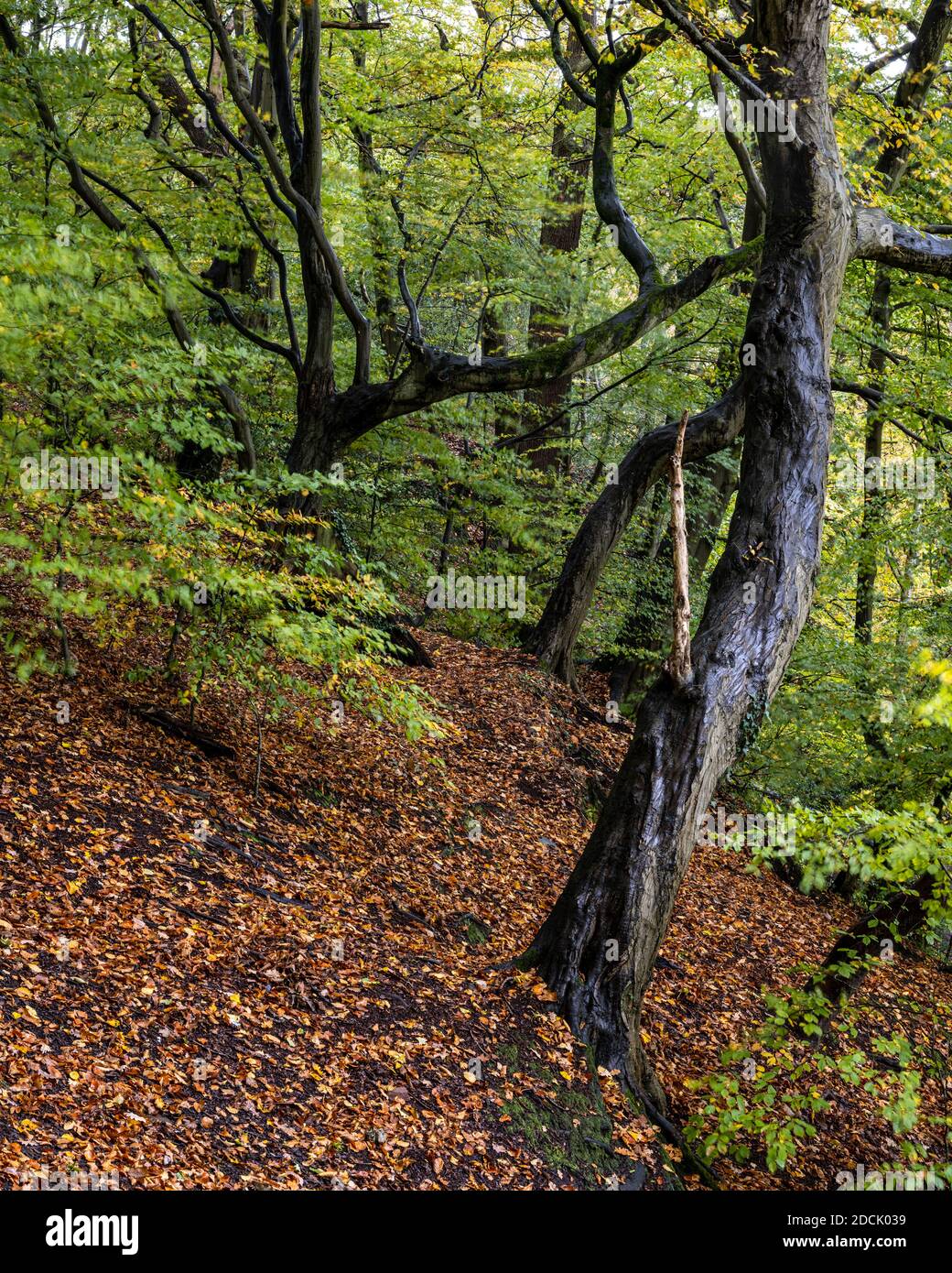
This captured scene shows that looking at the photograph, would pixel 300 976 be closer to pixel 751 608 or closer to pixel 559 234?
pixel 751 608

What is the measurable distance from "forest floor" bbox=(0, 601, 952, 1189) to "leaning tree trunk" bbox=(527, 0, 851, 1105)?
0.42 meters

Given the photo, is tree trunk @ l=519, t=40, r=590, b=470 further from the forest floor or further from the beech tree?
the forest floor

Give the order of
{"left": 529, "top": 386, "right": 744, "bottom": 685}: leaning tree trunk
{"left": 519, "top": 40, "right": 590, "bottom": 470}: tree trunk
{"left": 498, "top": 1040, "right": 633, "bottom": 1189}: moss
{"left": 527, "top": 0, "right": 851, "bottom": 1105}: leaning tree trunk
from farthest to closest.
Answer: {"left": 519, "top": 40, "right": 590, "bottom": 470}: tree trunk → {"left": 529, "top": 386, "right": 744, "bottom": 685}: leaning tree trunk → {"left": 527, "top": 0, "right": 851, "bottom": 1105}: leaning tree trunk → {"left": 498, "top": 1040, "right": 633, "bottom": 1189}: moss

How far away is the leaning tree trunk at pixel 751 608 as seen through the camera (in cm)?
580

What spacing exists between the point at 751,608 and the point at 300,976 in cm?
350

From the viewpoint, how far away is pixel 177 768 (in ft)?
21.8

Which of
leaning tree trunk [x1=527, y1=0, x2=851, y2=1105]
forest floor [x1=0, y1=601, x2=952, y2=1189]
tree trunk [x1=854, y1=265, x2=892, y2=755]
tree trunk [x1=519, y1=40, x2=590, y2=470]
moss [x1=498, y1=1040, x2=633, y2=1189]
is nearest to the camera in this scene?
forest floor [x1=0, y1=601, x2=952, y2=1189]

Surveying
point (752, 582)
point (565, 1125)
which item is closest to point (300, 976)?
point (565, 1125)

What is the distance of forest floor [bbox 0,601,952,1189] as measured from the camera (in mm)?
3943

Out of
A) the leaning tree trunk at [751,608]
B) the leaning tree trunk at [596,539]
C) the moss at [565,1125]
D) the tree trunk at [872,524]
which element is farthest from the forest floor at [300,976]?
the tree trunk at [872,524]

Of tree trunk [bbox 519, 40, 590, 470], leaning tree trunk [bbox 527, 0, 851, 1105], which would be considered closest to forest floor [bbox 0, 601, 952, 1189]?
leaning tree trunk [bbox 527, 0, 851, 1105]

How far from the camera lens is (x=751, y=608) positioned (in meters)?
6.13
